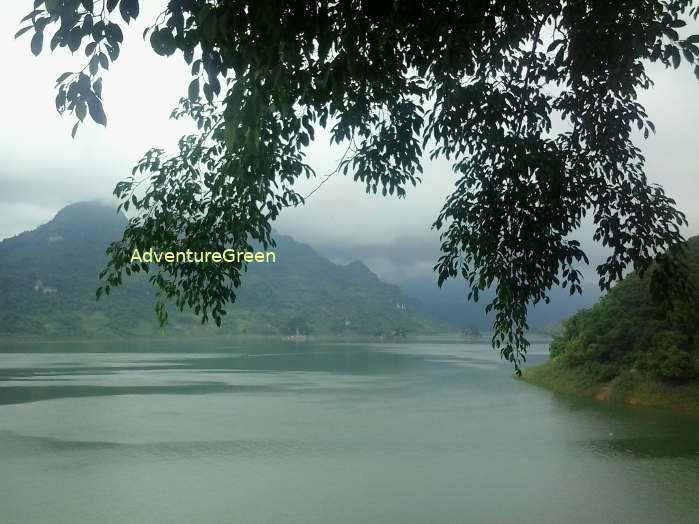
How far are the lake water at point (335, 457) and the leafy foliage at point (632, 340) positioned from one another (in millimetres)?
3699

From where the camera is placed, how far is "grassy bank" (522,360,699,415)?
108 ft

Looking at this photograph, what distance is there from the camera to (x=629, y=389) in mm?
36219

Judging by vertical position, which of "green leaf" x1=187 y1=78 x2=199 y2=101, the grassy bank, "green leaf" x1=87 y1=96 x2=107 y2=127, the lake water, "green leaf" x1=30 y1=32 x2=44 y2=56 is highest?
"green leaf" x1=30 y1=32 x2=44 y2=56

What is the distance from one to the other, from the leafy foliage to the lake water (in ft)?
12.1

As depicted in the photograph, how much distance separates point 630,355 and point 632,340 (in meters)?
1.22

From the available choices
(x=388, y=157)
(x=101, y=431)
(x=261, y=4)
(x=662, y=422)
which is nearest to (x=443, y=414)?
(x=662, y=422)

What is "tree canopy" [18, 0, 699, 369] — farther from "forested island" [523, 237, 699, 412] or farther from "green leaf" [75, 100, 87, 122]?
"forested island" [523, 237, 699, 412]

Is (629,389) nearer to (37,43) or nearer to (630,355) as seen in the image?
(630,355)

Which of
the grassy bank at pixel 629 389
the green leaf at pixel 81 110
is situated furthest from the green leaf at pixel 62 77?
the grassy bank at pixel 629 389

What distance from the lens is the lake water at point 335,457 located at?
15797 millimetres

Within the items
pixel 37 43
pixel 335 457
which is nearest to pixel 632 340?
pixel 335 457

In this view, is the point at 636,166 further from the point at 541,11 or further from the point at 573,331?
the point at 573,331

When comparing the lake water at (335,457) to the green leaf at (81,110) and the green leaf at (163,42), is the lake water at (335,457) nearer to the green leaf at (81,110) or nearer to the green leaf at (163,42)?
the green leaf at (81,110)

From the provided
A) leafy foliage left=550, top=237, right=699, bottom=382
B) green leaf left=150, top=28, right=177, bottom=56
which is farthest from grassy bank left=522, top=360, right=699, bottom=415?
green leaf left=150, top=28, right=177, bottom=56
